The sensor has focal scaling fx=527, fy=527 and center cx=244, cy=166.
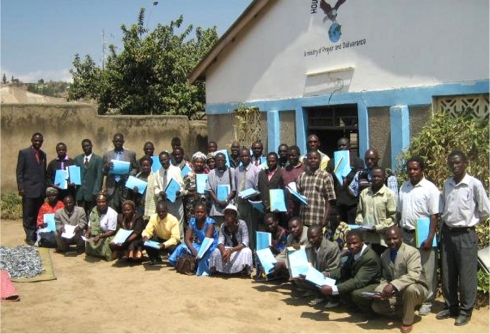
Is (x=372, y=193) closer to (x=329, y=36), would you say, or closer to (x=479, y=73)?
(x=479, y=73)

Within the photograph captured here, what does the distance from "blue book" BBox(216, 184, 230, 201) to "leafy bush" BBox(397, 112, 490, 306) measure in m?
2.44

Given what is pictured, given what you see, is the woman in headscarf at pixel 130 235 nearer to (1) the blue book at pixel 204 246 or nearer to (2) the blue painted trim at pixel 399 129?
(1) the blue book at pixel 204 246

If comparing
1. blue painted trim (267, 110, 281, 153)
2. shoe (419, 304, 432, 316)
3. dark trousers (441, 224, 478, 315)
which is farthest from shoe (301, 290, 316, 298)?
blue painted trim (267, 110, 281, 153)

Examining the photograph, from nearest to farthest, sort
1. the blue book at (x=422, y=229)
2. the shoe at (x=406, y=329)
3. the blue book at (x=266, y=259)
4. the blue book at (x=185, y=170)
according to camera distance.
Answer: the shoe at (x=406, y=329)
the blue book at (x=422, y=229)
the blue book at (x=266, y=259)
the blue book at (x=185, y=170)

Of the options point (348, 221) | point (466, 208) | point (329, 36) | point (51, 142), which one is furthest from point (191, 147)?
point (466, 208)

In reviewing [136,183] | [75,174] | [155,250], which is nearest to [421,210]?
[155,250]

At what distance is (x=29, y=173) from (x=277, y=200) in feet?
14.8

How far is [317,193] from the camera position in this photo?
6.56 m

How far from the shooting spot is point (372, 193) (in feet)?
19.8

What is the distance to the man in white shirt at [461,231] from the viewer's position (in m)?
5.22

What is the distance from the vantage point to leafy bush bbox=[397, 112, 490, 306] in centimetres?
627

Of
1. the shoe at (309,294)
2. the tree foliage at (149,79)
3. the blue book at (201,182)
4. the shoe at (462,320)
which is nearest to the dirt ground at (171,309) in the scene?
the shoe at (462,320)

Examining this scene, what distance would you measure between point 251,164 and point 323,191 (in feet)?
4.85

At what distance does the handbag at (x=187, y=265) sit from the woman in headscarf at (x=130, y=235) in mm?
772
